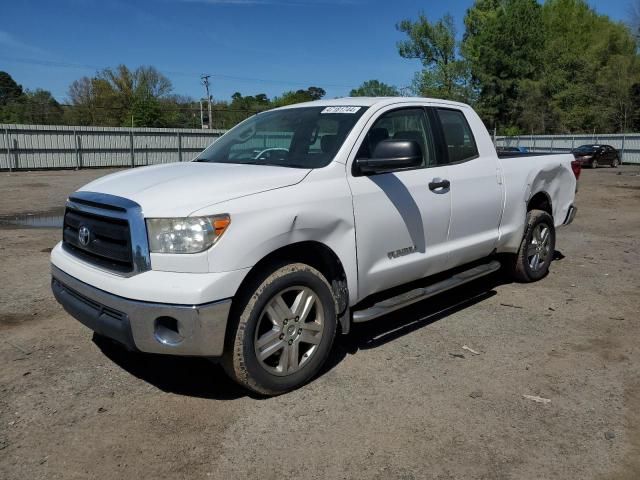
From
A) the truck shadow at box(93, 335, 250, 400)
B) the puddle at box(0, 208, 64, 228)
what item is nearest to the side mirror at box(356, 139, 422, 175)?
the truck shadow at box(93, 335, 250, 400)

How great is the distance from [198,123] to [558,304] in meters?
68.7

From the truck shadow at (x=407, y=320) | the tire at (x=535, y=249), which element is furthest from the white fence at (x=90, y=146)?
the tire at (x=535, y=249)

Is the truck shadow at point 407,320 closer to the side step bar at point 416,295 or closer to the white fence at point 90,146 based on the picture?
the side step bar at point 416,295

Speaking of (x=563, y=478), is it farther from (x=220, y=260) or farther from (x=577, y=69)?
(x=577, y=69)

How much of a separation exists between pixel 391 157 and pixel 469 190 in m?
1.29

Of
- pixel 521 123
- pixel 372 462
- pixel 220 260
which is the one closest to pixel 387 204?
pixel 220 260

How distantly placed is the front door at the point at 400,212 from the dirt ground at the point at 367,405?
0.64 m

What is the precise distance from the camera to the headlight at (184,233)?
10.1 ft

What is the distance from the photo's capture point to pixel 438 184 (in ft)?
14.6

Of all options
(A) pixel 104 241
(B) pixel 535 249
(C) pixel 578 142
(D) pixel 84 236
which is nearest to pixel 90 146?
(B) pixel 535 249

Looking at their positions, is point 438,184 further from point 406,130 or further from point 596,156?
point 596,156

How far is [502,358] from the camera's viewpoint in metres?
4.21

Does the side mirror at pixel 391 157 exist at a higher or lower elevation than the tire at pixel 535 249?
higher

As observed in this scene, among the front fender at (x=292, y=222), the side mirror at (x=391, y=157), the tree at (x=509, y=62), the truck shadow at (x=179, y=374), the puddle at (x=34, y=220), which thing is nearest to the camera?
the front fender at (x=292, y=222)
